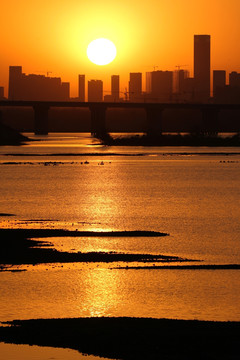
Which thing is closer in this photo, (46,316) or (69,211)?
(46,316)

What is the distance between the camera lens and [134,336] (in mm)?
13164

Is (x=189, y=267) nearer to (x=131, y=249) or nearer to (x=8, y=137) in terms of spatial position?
(x=131, y=249)

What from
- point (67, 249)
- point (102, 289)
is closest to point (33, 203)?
point (67, 249)

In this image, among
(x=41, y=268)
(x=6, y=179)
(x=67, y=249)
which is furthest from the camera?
(x=6, y=179)

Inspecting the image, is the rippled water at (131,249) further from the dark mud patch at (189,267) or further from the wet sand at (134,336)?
the wet sand at (134,336)

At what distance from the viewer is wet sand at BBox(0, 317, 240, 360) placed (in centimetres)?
1222

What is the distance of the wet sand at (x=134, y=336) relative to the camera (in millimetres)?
12219

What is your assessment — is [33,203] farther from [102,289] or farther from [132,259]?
[102,289]

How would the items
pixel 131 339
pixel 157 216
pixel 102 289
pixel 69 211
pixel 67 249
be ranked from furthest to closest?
pixel 69 211
pixel 157 216
pixel 67 249
pixel 102 289
pixel 131 339

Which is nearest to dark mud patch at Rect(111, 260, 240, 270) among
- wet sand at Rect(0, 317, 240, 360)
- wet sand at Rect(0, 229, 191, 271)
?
wet sand at Rect(0, 229, 191, 271)

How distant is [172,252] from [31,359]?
10013 millimetres

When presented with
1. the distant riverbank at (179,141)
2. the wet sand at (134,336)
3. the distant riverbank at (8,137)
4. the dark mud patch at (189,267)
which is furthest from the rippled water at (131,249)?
the distant riverbank at (8,137)

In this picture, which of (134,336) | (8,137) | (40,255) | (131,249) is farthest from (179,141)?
(134,336)

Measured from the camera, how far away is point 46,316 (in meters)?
14.4
